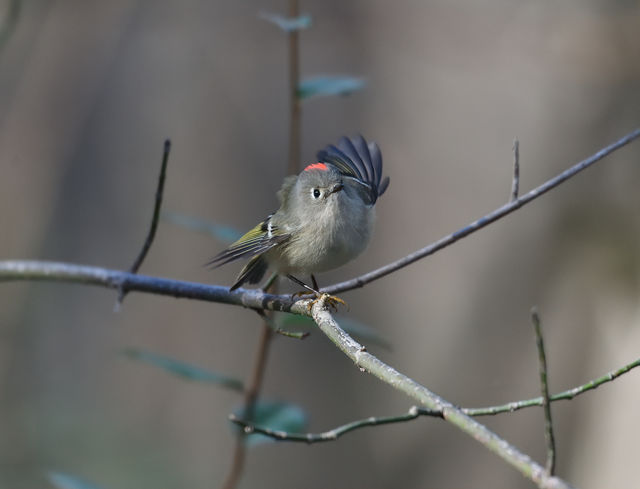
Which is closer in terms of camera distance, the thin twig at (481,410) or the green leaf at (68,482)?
the thin twig at (481,410)

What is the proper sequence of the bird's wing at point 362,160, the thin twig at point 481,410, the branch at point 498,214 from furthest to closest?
the bird's wing at point 362,160 < the branch at point 498,214 < the thin twig at point 481,410

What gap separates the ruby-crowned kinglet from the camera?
2078 mm

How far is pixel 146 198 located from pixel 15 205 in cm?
97

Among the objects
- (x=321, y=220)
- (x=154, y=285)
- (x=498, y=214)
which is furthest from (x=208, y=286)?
(x=498, y=214)

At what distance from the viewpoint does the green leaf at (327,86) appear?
2090 mm

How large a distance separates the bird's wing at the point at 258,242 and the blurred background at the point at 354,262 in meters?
1.82

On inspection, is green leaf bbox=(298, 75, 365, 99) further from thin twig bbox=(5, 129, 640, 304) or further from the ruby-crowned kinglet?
thin twig bbox=(5, 129, 640, 304)

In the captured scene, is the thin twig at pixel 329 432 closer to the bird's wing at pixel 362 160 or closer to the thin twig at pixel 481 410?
the thin twig at pixel 481 410

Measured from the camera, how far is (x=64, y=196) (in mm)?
4977

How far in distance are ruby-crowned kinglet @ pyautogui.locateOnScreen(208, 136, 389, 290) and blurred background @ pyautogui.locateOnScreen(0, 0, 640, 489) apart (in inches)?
A: 68.9

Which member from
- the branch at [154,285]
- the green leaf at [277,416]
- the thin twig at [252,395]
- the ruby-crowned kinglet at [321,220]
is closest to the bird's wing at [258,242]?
the ruby-crowned kinglet at [321,220]

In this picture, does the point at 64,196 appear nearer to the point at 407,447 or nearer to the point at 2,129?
the point at 2,129

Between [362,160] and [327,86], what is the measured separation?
0.32m

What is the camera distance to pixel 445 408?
3.40 feet
